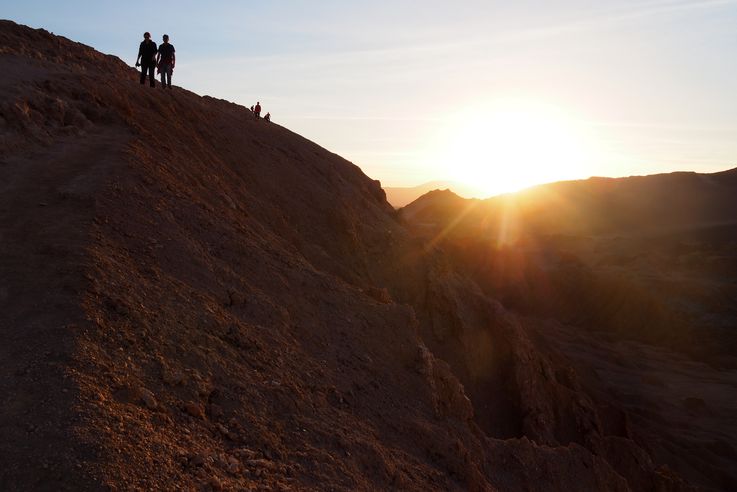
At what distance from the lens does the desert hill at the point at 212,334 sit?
165 inches

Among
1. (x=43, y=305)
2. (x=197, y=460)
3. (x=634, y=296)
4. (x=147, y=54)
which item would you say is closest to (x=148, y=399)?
(x=197, y=460)

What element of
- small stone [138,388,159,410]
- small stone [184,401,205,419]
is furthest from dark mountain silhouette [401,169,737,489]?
small stone [138,388,159,410]

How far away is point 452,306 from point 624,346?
67.2ft

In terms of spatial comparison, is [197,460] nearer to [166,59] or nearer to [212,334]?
[212,334]

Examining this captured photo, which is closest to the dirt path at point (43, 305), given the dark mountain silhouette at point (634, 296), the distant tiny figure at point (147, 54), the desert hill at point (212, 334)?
the desert hill at point (212, 334)

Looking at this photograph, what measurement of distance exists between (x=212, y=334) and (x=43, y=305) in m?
1.47

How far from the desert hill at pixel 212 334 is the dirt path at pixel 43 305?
0.02 m

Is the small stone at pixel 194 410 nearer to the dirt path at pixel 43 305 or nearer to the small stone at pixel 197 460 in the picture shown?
the small stone at pixel 197 460

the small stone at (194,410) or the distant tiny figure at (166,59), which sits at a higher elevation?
the distant tiny figure at (166,59)

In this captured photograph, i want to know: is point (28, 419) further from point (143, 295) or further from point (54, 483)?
point (143, 295)

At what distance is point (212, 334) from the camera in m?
5.79

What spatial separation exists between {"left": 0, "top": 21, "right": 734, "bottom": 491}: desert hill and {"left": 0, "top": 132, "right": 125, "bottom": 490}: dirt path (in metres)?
0.02

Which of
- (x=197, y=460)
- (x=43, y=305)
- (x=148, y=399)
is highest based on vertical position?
(x=43, y=305)

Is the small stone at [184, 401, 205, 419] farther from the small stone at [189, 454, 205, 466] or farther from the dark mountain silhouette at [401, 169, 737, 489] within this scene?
the dark mountain silhouette at [401, 169, 737, 489]
